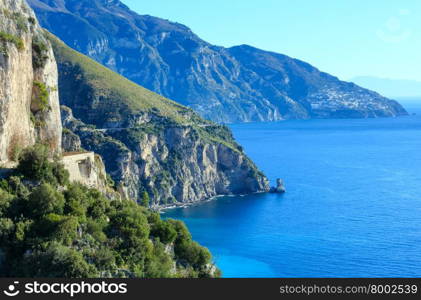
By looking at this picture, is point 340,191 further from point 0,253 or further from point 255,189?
point 0,253

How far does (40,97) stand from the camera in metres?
44.8

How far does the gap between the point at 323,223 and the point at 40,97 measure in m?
66.3

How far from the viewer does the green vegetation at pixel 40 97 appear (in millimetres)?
44534

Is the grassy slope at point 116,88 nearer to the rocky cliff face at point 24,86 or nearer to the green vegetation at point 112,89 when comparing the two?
the green vegetation at point 112,89

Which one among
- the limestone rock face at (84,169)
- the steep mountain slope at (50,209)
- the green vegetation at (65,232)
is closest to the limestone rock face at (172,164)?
the limestone rock face at (84,169)

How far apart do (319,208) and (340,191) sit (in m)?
15.5

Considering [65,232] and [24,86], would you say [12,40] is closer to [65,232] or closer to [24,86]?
[24,86]

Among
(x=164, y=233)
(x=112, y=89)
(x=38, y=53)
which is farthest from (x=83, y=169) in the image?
(x=112, y=89)

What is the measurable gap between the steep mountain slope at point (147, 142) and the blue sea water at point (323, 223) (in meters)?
7.56

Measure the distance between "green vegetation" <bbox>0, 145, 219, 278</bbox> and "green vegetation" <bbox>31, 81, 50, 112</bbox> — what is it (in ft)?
19.1

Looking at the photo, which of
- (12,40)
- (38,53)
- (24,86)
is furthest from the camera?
(38,53)

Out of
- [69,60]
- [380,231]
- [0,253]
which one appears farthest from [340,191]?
[0,253]

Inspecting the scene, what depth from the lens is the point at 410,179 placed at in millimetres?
135125

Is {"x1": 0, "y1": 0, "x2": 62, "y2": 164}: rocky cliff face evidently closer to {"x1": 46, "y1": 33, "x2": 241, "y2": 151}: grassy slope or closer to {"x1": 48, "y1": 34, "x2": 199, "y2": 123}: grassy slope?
{"x1": 46, "y1": 33, "x2": 241, "y2": 151}: grassy slope
